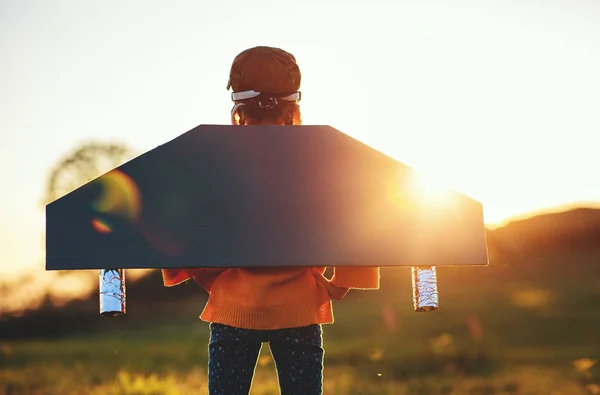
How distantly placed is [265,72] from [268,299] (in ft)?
2.40

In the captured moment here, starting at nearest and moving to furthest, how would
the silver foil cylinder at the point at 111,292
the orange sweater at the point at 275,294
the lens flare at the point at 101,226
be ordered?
1. the lens flare at the point at 101,226
2. the silver foil cylinder at the point at 111,292
3. the orange sweater at the point at 275,294

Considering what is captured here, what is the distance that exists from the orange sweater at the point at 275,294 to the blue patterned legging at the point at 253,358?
0.05 m

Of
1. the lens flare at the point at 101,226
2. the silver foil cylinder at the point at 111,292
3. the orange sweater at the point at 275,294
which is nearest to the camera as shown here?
the lens flare at the point at 101,226

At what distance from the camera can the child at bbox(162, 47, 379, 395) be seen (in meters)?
2.35

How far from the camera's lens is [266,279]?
7.66ft

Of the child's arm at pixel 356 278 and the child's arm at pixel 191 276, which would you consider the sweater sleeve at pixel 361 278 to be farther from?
the child's arm at pixel 191 276

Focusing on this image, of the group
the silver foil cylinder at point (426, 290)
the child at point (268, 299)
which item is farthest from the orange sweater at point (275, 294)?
the silver foil cylinder at point (426, 290)

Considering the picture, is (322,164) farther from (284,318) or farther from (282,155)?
(284,318)

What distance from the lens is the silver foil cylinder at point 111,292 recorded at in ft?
6.99

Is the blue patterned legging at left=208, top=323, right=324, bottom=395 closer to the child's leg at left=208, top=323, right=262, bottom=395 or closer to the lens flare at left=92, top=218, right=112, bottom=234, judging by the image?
the child's leg at left=208, top=323, right=262, bottom=395

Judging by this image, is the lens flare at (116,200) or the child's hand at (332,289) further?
the child's hand at (332,289)

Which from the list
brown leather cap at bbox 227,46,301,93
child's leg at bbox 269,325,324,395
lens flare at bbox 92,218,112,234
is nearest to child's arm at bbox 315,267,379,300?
child's leg at bbox 269,325,324,395

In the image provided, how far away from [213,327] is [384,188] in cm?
75

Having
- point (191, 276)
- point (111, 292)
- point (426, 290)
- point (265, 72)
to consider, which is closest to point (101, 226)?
point (111, 292)
